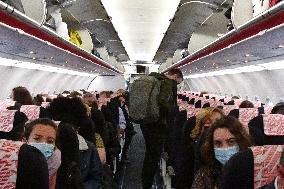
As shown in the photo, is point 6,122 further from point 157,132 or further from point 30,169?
point 30,169

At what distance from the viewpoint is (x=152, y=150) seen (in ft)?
24.3

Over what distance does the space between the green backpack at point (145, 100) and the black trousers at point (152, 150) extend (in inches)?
10.8

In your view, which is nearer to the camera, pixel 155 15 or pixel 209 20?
pixel 155 15

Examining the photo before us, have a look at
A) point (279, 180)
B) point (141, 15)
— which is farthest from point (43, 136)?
point (141, 15)

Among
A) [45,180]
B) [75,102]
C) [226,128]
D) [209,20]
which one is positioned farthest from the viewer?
[209,20]

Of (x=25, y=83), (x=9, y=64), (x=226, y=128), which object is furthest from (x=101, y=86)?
(x=226, y=128)

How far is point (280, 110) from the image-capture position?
732 cm

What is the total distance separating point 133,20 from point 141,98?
317 inches

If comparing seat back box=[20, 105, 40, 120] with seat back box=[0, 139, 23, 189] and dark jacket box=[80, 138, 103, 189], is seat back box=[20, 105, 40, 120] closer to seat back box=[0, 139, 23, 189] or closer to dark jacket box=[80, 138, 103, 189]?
dark jacket box=[80, 138, 103, 189]

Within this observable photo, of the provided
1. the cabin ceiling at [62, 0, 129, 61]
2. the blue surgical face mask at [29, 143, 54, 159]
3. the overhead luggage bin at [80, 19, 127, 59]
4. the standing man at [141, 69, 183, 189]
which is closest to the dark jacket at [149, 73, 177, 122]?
the standing man at [141, 69, 183, 189]

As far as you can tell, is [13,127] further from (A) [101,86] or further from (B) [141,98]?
(A) [101,86]

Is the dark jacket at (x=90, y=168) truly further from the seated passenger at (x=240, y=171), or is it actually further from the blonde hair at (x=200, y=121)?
the seated passenger at (x=240, y=171)

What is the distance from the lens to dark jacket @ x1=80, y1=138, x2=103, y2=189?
451 centimetres

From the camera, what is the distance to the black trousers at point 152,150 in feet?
24.2
